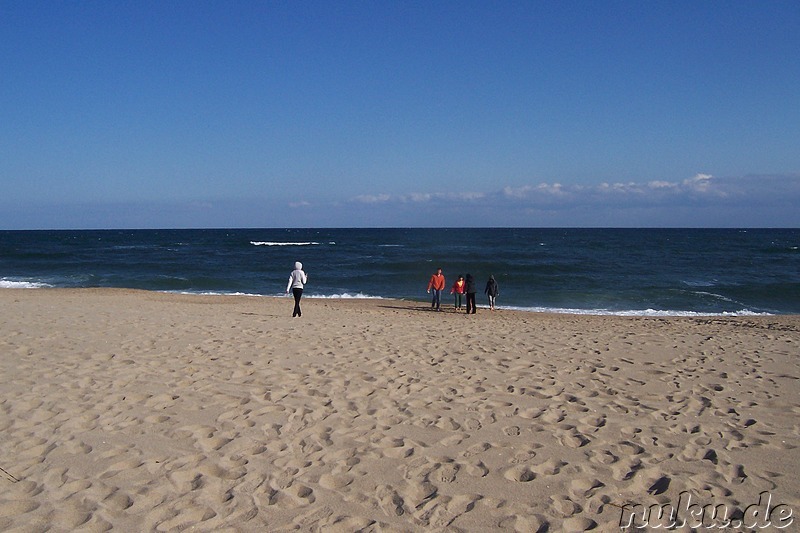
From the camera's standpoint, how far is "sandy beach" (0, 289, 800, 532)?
11.9ft

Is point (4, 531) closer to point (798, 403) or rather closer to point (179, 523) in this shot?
point (179, 523)

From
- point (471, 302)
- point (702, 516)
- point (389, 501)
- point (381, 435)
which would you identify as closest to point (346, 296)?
point (471, 302)

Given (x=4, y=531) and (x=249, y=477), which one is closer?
(x=4, y=531)

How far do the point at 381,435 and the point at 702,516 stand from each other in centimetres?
244

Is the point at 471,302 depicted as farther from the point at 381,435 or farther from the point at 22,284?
the point at 22,284

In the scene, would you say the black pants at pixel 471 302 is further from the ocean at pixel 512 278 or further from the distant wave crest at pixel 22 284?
the distant wave crest at pixel 22 284

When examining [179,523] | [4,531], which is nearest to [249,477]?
[179,523]

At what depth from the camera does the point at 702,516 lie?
141 inches

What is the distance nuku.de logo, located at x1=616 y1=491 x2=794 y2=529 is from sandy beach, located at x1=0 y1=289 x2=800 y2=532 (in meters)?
0.02

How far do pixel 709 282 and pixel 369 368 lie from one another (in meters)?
27.9

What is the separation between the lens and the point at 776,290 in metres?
26.5

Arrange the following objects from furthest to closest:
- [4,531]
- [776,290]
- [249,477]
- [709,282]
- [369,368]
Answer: [709,282] → [776,290] → [369,368] → [249,477] → [4,531]

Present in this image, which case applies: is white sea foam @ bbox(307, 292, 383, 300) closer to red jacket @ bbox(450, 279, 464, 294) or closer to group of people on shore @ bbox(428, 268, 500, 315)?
group of people on shore @ bbox(428, 268, 500, 315)

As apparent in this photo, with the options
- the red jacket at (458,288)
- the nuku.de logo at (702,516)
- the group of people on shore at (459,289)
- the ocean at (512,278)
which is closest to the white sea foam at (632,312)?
the ocean at (512,278)
